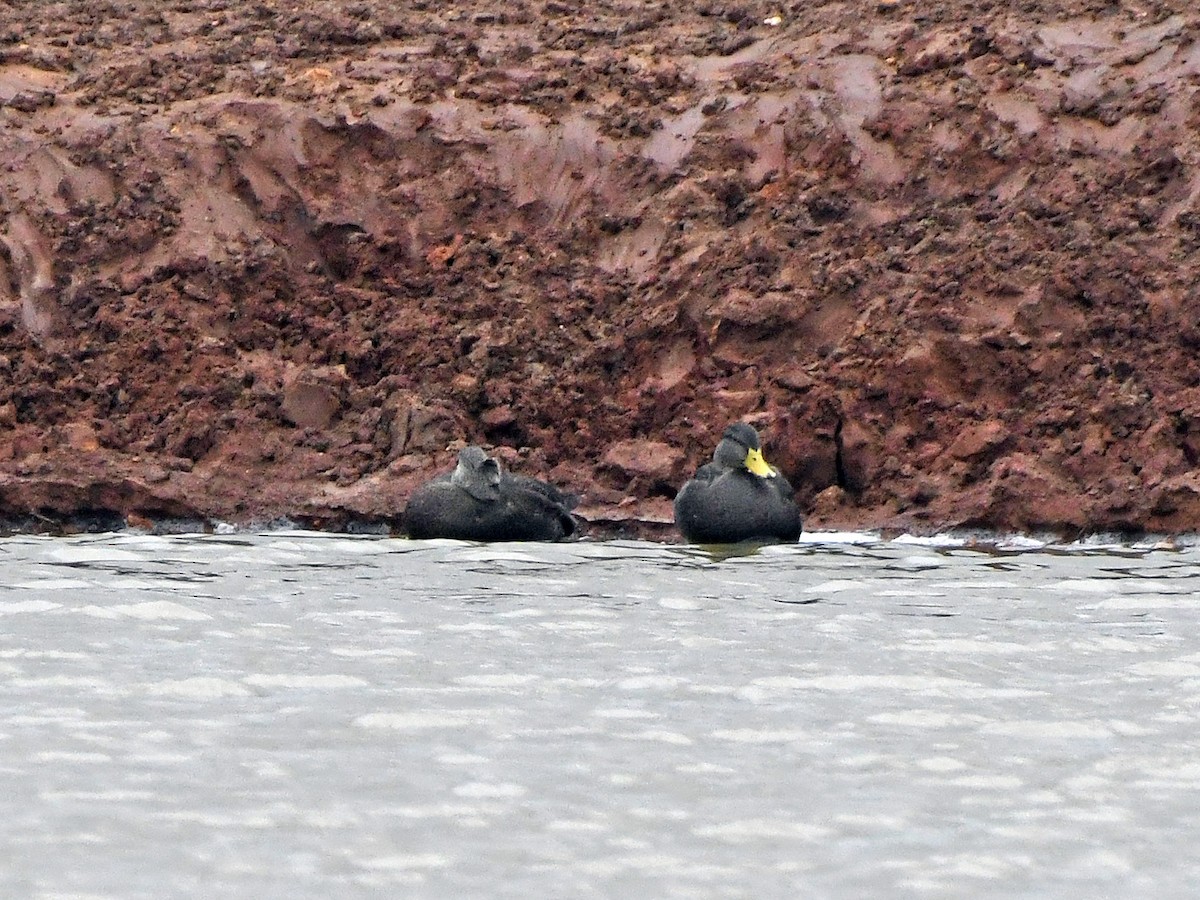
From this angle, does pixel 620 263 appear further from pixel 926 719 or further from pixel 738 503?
pixel 926 719

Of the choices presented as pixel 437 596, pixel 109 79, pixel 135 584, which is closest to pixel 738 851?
pixel 437 596

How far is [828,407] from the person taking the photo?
15094mm

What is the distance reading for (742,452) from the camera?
47.0 feet

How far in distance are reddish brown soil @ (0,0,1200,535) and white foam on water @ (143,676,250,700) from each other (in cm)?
576

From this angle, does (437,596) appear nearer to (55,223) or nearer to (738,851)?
(738,851)

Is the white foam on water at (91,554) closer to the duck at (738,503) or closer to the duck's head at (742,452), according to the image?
the duck at (738,503)

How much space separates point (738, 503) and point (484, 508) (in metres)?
1.58

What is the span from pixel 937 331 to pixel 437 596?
16.5 feet

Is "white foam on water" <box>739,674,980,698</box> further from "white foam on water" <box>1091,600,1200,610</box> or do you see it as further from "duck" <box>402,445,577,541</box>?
"duck" <box>402,445,577,541</box>

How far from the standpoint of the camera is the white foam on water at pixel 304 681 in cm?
911

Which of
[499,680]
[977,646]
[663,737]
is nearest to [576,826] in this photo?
[663,737]

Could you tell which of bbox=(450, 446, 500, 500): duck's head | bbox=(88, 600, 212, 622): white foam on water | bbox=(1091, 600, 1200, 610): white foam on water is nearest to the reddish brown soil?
bbox=(450, 446, 500, 500): duck's head

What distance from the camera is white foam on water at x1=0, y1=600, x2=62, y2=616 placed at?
35.0ft

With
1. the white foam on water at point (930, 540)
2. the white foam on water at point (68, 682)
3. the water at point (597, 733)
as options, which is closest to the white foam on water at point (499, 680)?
the water at point (597, 733)
